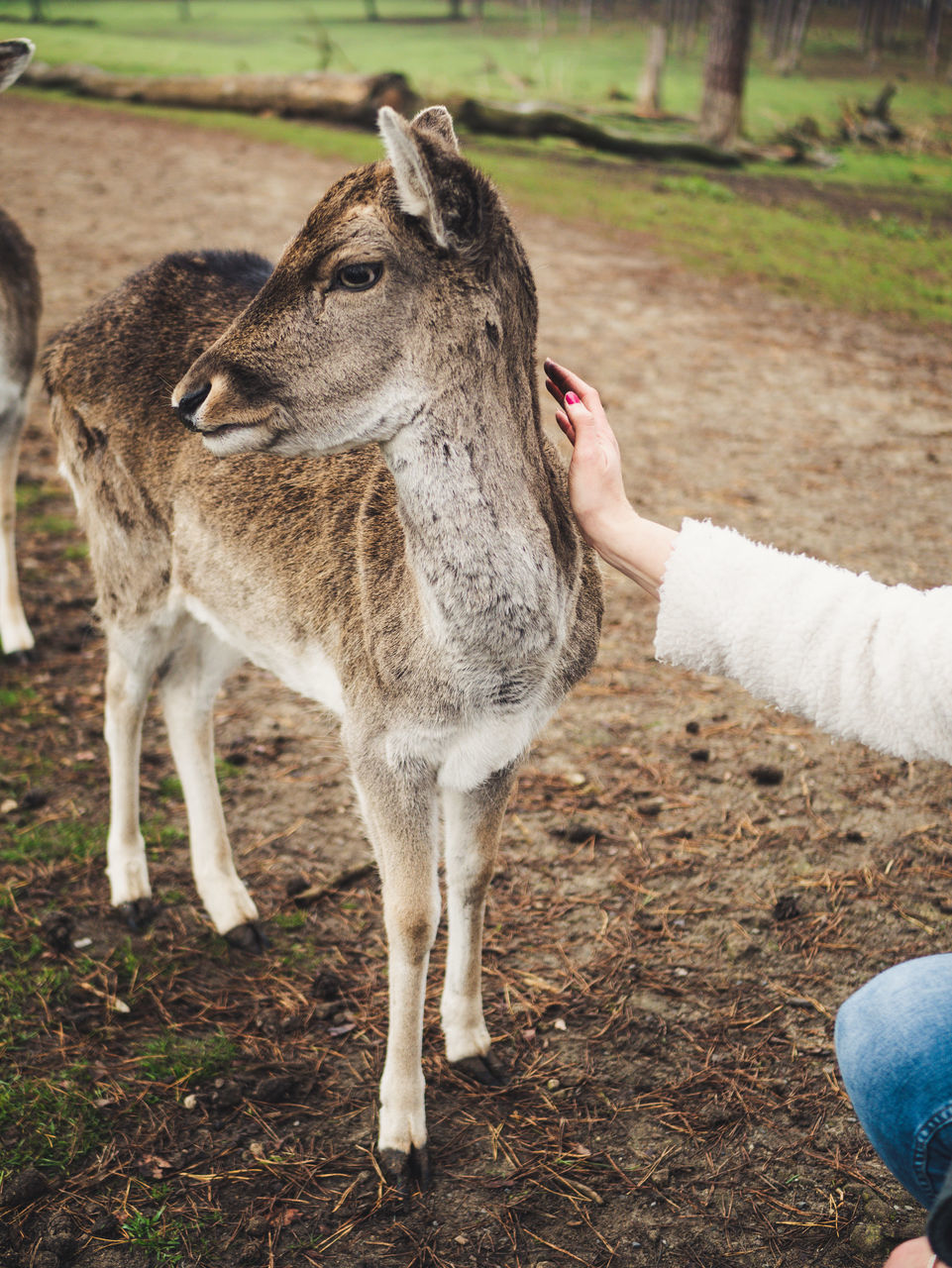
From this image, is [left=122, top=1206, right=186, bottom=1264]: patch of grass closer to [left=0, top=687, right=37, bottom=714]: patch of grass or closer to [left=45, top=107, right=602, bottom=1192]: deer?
[left=45, top=107, right=602, bottom=1192]: deer

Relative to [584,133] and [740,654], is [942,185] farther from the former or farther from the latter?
[740,654]

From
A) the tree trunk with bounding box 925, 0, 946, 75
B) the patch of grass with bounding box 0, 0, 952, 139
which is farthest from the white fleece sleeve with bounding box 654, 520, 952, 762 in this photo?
the tree trunk with bounding box 925, 0, 946, 75

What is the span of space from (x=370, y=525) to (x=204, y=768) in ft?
4.58

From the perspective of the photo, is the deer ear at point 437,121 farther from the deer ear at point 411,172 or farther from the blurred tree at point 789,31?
the blurred tree at point 789,31

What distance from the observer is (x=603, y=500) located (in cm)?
256

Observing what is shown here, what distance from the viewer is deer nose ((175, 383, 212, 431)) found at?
2.33m

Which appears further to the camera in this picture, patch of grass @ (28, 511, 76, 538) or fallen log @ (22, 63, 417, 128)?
fallen log @ (22, 63, 417, 128)

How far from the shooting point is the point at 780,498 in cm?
678

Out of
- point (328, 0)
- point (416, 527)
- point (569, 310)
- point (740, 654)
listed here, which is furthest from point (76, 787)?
point (328, 0)

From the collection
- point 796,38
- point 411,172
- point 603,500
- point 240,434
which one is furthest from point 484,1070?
point 796,38

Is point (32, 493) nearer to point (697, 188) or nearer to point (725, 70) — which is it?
point (697, 188)

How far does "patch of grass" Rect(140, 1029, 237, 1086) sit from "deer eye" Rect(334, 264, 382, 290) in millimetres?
2284

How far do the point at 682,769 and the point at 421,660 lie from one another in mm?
2211

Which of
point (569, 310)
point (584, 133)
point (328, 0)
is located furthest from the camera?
point (328, 0)
